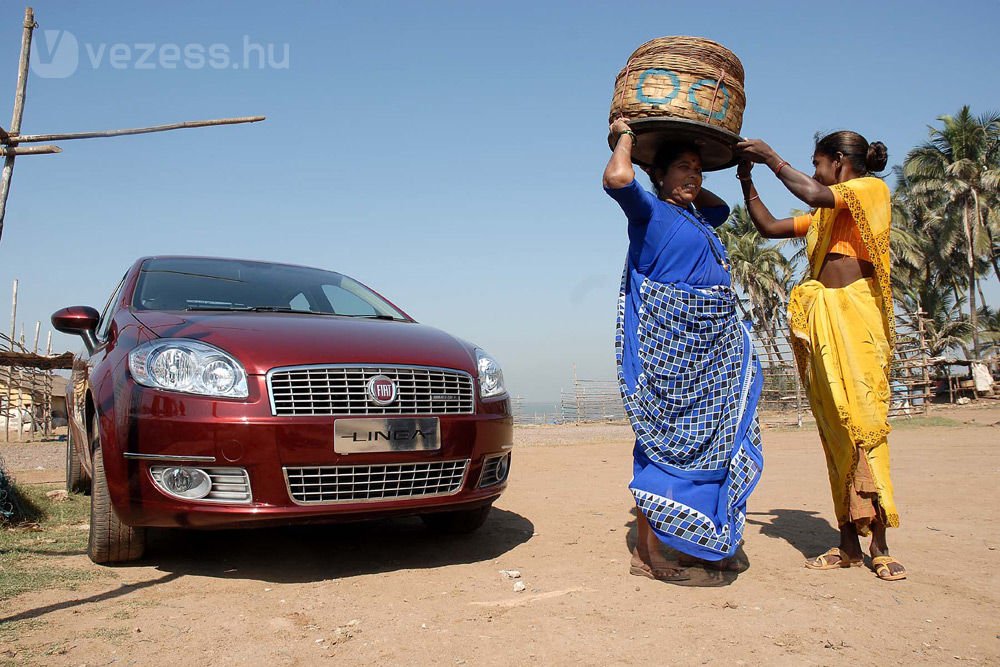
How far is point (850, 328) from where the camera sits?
329 centimetres

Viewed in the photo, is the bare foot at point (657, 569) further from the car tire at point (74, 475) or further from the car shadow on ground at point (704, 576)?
the car tire at point (74, 475)

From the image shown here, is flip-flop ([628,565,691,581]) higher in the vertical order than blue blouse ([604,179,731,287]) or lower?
lower

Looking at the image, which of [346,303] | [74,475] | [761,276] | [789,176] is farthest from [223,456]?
[761,276]

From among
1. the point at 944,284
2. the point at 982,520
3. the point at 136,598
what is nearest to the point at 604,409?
the point at 944,284

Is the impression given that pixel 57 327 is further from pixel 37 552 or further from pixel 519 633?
pixel 519 633

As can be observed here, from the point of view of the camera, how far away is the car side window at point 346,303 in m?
4.38

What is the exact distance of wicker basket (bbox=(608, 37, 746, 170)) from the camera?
309cm

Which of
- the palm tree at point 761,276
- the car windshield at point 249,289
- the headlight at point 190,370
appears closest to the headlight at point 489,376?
the car windshield at point 249,289

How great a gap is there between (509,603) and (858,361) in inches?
73.8

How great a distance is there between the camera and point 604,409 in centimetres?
2748

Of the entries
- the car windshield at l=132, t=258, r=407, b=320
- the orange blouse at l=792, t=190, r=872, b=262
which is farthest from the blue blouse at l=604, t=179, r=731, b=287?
the car windshield at l=132, t=258, r=407, b=320

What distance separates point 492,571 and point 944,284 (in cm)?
3817

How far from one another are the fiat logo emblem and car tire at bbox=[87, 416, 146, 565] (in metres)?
1.23

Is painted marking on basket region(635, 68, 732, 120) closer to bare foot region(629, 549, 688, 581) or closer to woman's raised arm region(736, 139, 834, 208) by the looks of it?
woman's raised arm region(736, 139, 834, 208)
